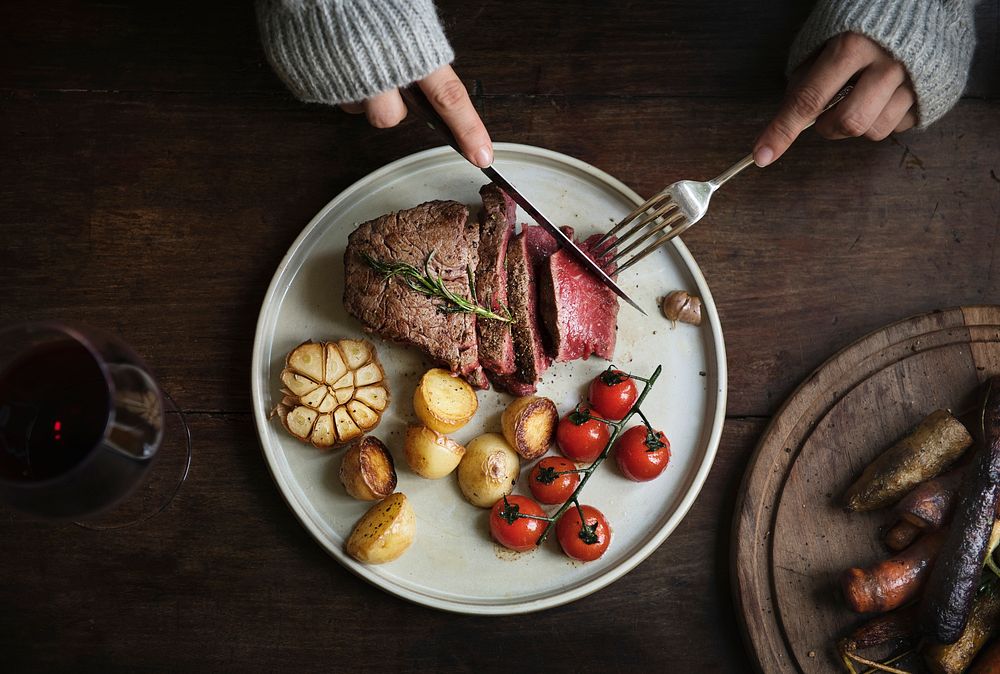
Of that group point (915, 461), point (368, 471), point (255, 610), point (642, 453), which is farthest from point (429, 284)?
point (915, 461)

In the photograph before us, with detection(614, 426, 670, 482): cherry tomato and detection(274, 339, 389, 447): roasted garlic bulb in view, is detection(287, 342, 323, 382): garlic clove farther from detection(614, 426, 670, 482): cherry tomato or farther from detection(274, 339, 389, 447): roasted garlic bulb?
detection(614, 426, 670, 482): cherry tomato

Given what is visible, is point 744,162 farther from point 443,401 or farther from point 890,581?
point 890,581

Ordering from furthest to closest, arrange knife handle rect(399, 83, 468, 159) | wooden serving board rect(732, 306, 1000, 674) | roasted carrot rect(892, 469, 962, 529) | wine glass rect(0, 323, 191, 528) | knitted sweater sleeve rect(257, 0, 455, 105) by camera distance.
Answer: wooden serving board rect(732, 306, 1000, 674) → roasted carrot rect(892, 469, 962, 529) → knife handle rect(399, 83, 468, 159) → knitted sweater sleeve rect(257, 0, 455, 105) → wine glass rect(0, 323, 191, 528)

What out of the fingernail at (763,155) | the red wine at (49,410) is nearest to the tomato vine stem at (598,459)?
the fingernail at (763,155)

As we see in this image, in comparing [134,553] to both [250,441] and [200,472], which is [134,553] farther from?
[250,441]

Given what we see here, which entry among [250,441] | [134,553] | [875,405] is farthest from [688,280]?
[134,553]

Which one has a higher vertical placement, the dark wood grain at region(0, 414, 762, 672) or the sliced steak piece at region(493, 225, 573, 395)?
the sliced steak piece at region(493, 225, 573, 395)

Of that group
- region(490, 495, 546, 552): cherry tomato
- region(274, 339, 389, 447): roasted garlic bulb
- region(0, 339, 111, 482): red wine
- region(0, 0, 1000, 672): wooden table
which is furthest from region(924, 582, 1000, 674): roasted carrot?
region(0, 339, 111, 482): red wine
